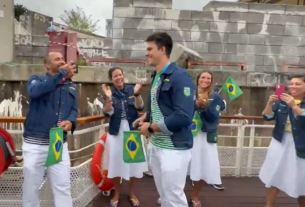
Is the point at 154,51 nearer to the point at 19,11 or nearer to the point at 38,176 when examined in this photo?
the point at 38,176

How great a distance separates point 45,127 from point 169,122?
1.08 metres

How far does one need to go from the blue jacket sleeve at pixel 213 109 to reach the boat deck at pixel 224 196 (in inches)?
40.9

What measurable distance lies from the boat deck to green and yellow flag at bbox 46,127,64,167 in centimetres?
128

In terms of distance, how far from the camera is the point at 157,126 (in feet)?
7.52

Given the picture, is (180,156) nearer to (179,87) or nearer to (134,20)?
(179,87)

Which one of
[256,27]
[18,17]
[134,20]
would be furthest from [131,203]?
[18,17]

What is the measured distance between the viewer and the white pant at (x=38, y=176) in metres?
2.67

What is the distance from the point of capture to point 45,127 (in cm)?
270

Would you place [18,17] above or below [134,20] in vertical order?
above

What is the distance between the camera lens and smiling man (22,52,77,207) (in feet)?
8.71

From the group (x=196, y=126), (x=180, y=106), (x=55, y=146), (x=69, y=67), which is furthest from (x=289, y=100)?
(x=55, y=146)

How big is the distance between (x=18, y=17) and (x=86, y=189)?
39.5 feet

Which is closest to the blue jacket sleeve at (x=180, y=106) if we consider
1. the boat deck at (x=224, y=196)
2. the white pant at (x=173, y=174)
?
the white pant at (x=173, y=174)

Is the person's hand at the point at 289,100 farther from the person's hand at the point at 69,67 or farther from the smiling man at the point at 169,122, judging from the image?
the person's hand at the point at 69,67
